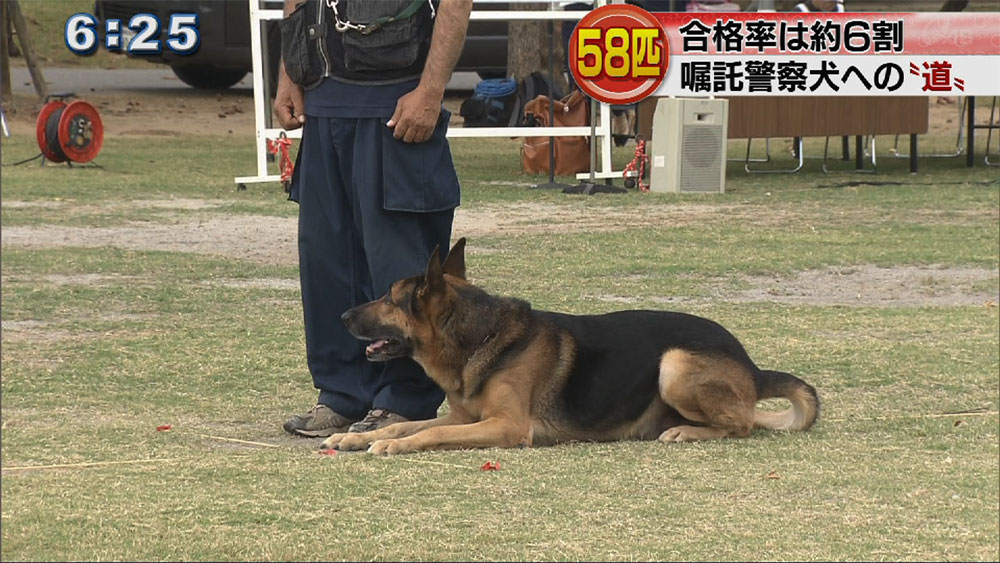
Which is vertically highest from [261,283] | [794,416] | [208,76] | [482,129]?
[208,76]

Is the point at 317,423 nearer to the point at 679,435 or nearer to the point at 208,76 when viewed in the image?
the point at 679,435

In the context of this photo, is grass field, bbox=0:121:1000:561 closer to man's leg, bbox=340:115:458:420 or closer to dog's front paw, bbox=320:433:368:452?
dog's front paw, bbox=320:433:368:452

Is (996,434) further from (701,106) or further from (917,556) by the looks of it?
(701,106)

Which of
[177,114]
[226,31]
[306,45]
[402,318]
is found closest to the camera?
[402,318]

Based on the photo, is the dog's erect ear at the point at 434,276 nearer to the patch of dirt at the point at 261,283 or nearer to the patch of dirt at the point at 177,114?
the patch of dirt at the point at 261,283

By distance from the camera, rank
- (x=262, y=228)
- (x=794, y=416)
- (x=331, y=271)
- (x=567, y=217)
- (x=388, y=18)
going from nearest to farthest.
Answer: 1. (x=388, y=18)
2. (x=794, y=416)
3. (x=331, y=271)
4. (x=262, y=228)
5. (x=567, y=217)

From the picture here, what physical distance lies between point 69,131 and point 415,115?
1158cm

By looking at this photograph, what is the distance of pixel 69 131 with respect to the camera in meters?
16.2

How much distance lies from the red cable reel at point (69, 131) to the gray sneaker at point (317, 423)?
10.8 meters

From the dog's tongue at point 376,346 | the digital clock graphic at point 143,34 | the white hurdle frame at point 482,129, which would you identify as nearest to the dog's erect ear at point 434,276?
the dog's tongue at point 376,346

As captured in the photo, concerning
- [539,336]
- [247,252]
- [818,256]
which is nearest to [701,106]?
[818,256]

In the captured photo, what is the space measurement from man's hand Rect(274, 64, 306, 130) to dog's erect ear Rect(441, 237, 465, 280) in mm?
751

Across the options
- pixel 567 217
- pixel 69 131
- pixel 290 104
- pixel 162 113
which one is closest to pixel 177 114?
pixel 162 113

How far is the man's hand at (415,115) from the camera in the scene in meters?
5.43
